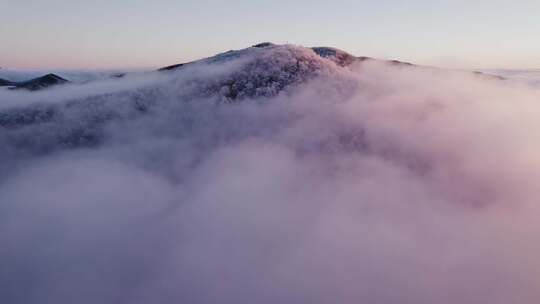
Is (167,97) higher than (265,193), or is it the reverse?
(167,97)

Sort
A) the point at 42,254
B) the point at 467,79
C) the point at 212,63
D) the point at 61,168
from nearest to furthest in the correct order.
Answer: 1. the point at 42,254
2. the point at 61,168
3. the point at 212,63
4. the point at 467,79

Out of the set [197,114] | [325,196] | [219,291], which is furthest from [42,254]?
[325,196]

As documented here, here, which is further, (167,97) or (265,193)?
(167,97)

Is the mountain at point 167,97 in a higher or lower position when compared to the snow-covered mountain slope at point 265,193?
higher

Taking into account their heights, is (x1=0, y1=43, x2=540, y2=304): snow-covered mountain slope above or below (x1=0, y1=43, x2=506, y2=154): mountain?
below

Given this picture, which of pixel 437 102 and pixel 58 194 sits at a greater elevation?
pixel 437 102

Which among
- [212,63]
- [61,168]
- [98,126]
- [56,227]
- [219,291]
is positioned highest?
[212,63]

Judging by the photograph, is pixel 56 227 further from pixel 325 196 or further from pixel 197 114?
pixel 325 196

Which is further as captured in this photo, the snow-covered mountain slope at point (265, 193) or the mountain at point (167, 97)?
the mountain at point (167, 97)

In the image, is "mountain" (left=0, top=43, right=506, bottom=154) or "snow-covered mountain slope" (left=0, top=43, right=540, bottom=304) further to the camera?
"mountain" (left=0, top=43, right=506, bottom=154)

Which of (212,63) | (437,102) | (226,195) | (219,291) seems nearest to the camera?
(219,291)

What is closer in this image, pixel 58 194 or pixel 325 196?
pixel 325 196
